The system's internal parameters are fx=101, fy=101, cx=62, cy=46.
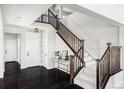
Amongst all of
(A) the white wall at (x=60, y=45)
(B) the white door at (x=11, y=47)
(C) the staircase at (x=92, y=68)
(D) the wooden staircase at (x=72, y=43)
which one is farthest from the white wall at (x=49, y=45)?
(B) the white door at (x=11, y=47)

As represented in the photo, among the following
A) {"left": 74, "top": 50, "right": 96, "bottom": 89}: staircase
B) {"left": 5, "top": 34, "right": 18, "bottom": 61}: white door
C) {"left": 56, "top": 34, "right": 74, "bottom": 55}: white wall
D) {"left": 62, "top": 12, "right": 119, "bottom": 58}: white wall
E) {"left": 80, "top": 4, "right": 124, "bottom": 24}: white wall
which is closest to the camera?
{"left": 80, "top": 4, "right": 124, "bottom": 24}: white wall

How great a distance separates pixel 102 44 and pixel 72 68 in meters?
1.86

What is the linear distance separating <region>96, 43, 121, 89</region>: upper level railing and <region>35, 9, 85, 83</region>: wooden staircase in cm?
101

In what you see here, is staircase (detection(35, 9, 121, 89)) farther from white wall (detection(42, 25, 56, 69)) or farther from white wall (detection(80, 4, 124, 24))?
white wall (detection(42, 25, 56, 69))

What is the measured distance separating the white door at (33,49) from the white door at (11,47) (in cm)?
255

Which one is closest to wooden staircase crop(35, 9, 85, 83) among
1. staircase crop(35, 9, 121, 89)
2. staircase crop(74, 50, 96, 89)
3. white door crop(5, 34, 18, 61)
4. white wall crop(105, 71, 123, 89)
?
staircase crop(35, 9, 121, 89)

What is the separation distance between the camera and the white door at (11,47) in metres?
7.38

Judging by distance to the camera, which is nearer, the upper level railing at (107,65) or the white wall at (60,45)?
the upper level railing at (107,65)

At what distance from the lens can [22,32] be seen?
5723 millimetres

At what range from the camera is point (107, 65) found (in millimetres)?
3318

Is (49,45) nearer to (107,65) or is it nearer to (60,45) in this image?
(60,45)

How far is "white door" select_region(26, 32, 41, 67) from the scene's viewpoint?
5730 mm

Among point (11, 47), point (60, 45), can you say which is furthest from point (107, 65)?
point (11, 47)

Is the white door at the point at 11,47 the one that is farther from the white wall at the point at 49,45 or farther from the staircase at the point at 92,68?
the staircase at the point at 92,68
